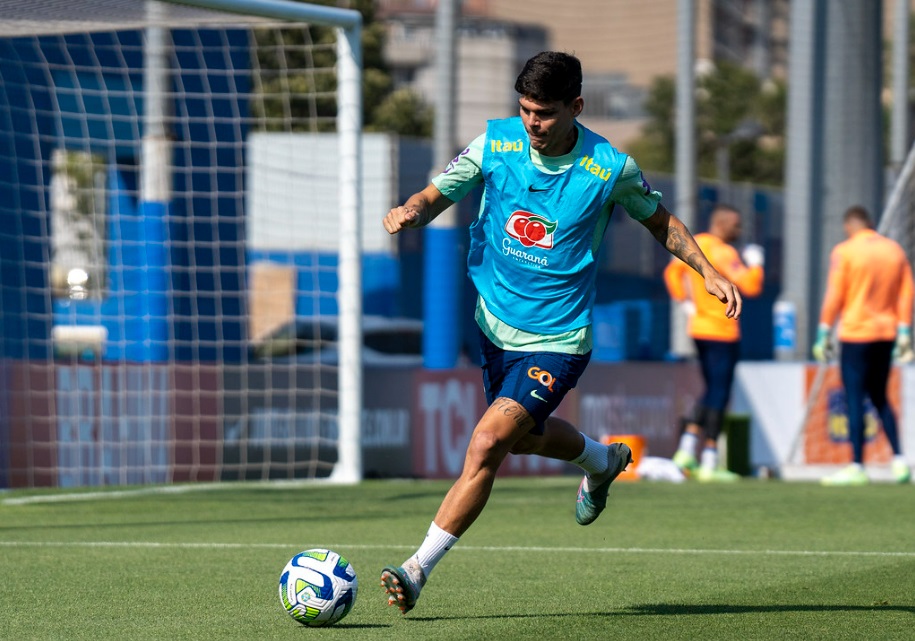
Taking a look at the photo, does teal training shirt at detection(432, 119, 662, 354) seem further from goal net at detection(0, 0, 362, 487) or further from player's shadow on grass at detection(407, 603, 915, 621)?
goal net at detection(0, 0, 362, 487)

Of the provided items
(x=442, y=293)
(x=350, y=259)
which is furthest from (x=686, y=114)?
(x=350, y=259)

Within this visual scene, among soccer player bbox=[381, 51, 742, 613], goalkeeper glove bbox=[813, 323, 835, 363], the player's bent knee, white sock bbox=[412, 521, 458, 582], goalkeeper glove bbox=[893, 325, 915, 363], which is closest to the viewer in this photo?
white sock bbox=[412, 521, 458, 582]

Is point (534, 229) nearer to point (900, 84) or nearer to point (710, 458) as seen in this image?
point (710, 458)

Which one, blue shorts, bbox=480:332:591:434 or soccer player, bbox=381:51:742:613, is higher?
soccer player, bbox=381:51:742:613

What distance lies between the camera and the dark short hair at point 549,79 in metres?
5.92

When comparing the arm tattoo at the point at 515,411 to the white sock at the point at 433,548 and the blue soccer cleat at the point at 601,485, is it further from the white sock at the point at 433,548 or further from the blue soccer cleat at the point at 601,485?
the blue soccer cleat at the point at 601,485

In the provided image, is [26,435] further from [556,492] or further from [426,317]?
[426,317]

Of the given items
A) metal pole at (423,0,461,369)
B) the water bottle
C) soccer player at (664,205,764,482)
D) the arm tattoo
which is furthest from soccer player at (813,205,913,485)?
the arm tattoo

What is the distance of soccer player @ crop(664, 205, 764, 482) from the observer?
1348 centimetres

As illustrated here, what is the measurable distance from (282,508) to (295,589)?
495 centimetres

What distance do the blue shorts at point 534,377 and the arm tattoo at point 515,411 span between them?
0.02 metres

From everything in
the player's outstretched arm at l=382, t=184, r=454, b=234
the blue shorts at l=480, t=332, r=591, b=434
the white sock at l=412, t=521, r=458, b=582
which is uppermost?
the player's outstretched arm at l=382, t=184, r=454, b=234

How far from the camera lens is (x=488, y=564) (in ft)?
24.7

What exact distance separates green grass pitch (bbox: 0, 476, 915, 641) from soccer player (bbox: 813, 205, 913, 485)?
Result: 1.44 meters
